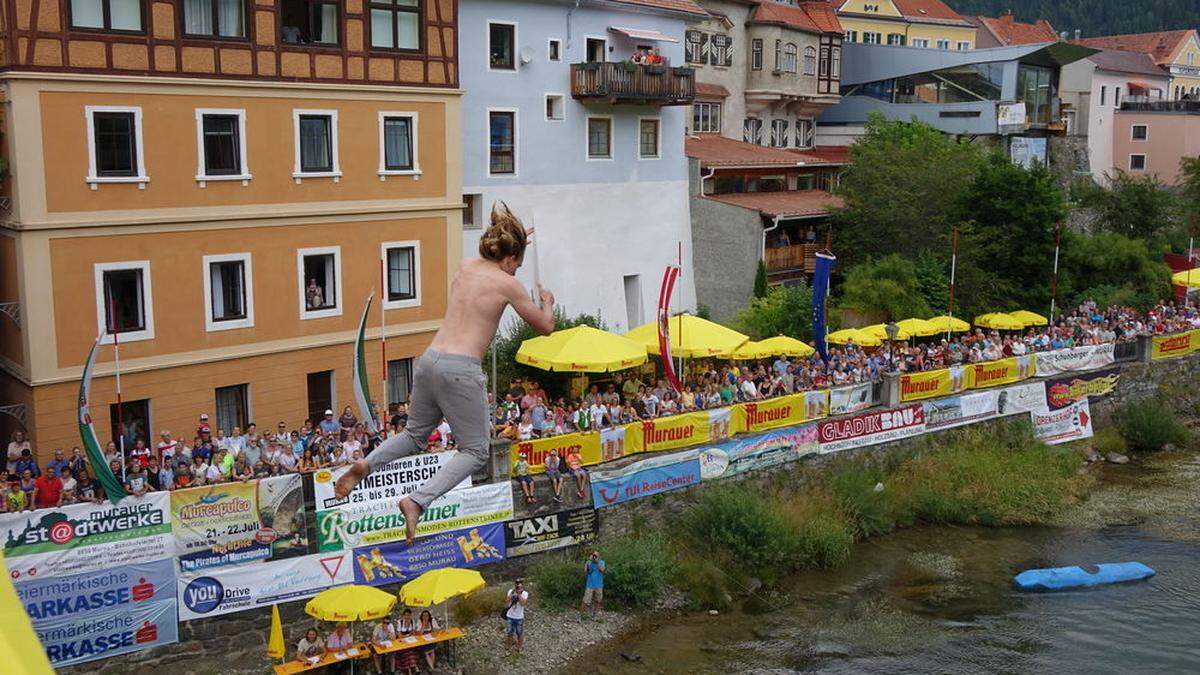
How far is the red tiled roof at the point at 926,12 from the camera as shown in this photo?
65.2 metres

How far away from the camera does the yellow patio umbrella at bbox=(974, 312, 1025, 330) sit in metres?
37.0

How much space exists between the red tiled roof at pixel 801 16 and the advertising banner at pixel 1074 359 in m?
18.9

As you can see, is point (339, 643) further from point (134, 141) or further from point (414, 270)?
point (414, 270)

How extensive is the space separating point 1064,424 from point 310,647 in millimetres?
23092

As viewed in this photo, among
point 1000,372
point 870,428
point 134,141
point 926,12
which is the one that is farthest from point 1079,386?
point 926,12

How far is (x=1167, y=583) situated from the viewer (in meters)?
25.1

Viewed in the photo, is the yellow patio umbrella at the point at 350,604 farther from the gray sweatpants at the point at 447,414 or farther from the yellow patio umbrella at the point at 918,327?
the yellow patio umbrella at the point at 918,327

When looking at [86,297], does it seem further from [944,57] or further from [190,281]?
[944,57]

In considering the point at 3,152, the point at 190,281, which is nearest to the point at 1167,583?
the point at 190,281

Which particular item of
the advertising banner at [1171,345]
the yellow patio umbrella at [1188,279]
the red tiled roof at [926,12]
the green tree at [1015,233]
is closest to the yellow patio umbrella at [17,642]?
the advertising banner at [1171,345]

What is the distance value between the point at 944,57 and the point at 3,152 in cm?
4106

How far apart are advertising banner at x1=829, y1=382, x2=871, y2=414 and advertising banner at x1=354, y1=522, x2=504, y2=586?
371 inches

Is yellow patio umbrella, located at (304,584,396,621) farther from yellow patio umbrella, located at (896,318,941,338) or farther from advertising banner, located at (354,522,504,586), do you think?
yellow patio umbrella, located at (896,318,941,338)

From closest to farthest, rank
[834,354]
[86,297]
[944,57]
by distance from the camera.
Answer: [86,297] → [834,354] → [944,57]
